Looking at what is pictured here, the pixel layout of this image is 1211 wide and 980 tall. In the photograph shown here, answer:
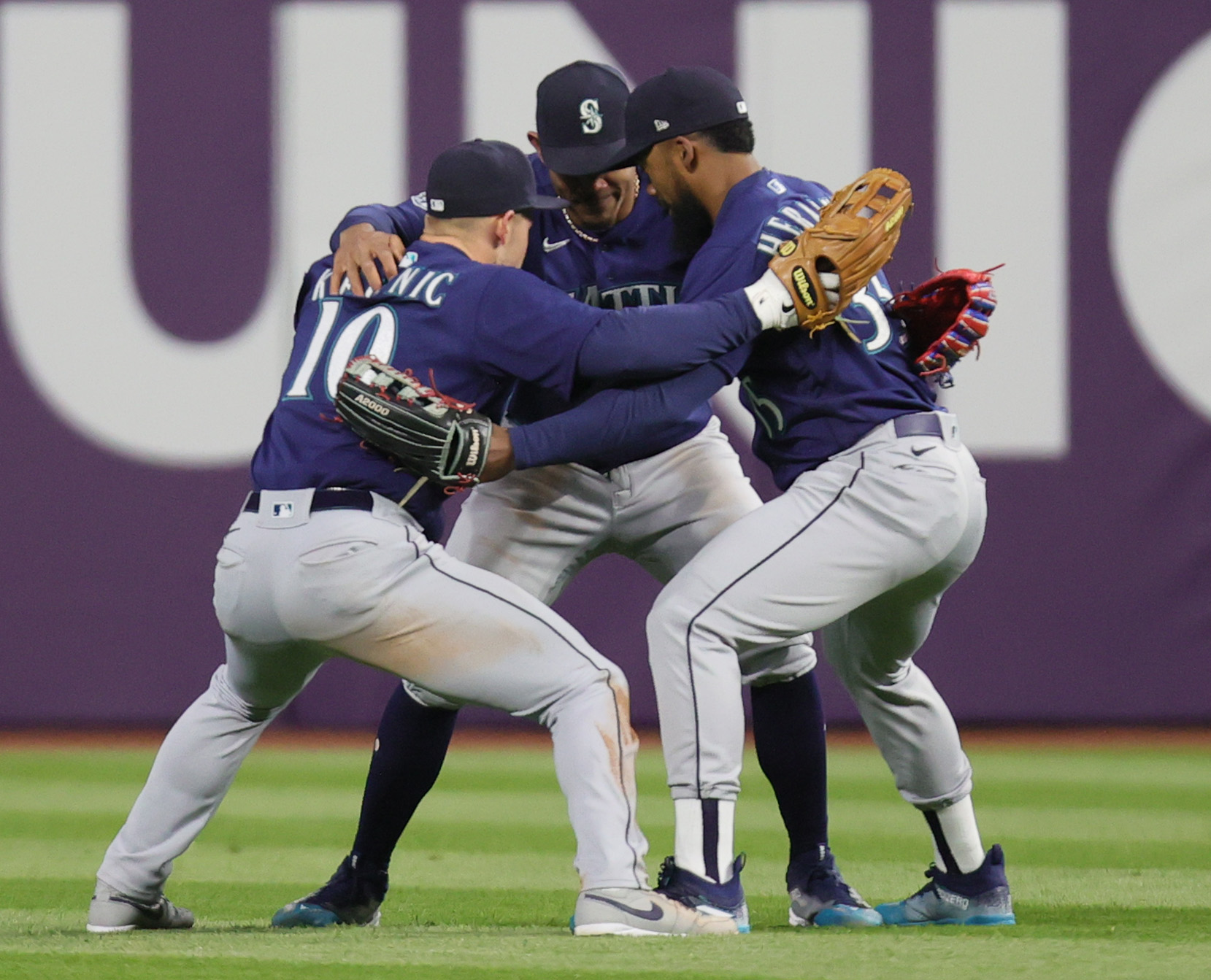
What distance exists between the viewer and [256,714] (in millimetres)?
3465

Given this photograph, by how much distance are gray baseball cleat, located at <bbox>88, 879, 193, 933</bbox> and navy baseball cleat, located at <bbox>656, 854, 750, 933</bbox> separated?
1019 millimetres

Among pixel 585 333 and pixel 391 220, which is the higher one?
pixel 391 220

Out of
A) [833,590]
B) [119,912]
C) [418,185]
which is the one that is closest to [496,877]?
[119,912]

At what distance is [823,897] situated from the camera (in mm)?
3592

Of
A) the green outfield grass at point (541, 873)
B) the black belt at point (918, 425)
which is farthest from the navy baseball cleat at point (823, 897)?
the black belt at point (918, 425)

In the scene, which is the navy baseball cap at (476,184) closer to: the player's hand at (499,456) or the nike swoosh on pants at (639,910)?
the player's hand at (499,456)

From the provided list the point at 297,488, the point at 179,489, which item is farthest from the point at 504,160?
the point at 179,489

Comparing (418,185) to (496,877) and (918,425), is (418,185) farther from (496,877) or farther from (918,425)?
(918,425)

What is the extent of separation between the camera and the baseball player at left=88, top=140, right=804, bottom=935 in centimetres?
317

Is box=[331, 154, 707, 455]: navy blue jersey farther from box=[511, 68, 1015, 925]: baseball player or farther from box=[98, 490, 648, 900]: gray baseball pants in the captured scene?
box=[98, 490, 648, 900]: gray baseball pants

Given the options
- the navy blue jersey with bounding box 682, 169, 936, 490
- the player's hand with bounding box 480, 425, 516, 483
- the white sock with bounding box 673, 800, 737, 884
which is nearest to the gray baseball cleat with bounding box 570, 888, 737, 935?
the white sock with bounding box 673, 800, 737, 884

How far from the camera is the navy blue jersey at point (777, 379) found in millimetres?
3389

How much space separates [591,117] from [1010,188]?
4.12 m

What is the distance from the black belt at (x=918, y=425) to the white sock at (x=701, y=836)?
0.83 m
